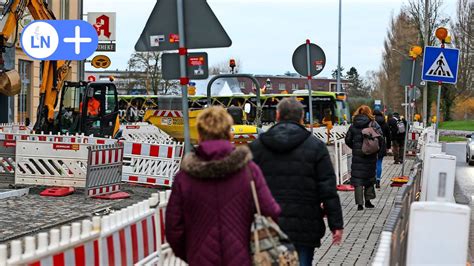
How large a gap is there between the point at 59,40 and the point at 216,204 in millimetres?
13507

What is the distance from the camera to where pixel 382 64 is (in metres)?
103

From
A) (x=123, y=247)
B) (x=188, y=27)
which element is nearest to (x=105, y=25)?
(x=188, y=27)

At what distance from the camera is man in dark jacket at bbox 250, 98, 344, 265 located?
248 inches

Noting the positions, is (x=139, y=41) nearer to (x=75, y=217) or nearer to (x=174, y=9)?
(x=174, y=9)

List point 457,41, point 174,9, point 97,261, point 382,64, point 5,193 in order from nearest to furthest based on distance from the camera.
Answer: point 97,261 < point 174,9 < point 5,193 < point 457,41 < point 382,64

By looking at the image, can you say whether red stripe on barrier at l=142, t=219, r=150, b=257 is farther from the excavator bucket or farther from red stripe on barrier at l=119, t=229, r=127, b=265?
the excavator bucket

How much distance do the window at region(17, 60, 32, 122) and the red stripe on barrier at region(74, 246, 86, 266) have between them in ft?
110

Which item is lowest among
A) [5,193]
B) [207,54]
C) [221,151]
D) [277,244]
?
[5,193]

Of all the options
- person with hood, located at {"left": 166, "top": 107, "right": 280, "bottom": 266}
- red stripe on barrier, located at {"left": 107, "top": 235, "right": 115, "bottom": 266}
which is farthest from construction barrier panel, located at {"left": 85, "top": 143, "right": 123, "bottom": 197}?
person with hood, located at {"left": 166, "top": 107, "right": 280, "bottom": 266}

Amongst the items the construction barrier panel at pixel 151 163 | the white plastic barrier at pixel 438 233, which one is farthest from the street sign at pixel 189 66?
the construction barrier panel at pixel 151 163

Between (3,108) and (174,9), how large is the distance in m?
31.1

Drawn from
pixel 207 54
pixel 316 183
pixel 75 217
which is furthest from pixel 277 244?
pixel 75 217

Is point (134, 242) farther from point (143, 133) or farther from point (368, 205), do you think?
point (143, 133)

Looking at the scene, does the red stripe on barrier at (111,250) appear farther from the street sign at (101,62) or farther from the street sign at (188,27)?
the street sign at (101,62)
